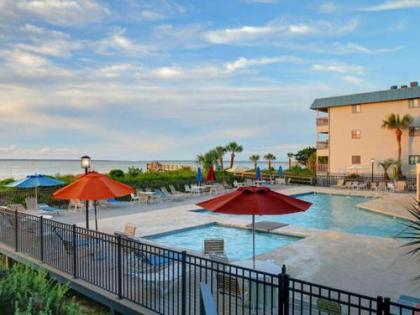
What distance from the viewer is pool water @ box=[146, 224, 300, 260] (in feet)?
37.3

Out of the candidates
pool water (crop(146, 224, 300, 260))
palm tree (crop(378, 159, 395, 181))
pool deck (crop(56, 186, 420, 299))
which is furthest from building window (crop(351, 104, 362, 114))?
pool water (crop(146, 224, 300, 260))

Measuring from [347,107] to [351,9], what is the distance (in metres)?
20.0

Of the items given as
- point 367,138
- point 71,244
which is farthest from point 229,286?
point 367,138

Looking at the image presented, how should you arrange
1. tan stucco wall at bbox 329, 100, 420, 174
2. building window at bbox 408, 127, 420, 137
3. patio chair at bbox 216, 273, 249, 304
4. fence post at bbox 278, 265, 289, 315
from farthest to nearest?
tan stucco wall at bbox 329, 100, 420, 174 < building window at bbox 408, 127, 420, 137 < patio chair at bbox 216, 273, 249, 304 < fence post at bbox 278, 265, 289, 315

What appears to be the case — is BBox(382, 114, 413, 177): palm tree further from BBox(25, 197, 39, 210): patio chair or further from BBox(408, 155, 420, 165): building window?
BBox(25, 197, 39, 210): patio chair

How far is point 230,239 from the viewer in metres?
12.9

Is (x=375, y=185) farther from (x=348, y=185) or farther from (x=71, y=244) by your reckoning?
(x=71, y=244)

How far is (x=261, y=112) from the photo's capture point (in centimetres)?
4225

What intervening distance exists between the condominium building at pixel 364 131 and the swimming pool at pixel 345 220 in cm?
1311

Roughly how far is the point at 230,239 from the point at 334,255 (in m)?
4.24

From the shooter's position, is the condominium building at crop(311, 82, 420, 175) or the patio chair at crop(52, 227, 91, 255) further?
the condominium building at crop(311, 82, 420, 175)

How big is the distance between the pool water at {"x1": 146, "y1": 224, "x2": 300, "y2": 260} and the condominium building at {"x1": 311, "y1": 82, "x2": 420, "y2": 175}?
855 inches

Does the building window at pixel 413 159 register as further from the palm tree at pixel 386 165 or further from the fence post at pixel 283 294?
the fence post at pixel 283 294

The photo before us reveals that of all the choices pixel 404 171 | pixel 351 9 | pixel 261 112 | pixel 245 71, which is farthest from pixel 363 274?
pixel 261 112
